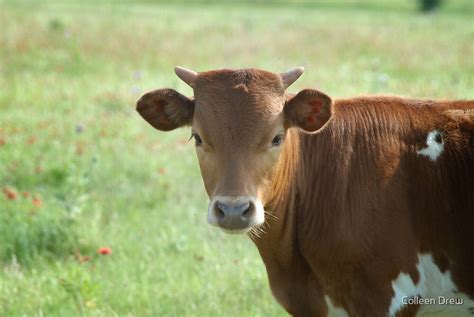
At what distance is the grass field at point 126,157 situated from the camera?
6.83 meters

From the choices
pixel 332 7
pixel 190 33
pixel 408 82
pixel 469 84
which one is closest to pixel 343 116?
pixel 469 84

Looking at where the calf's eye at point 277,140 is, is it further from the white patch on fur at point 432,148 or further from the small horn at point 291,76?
the white patch on fur at point 432,148

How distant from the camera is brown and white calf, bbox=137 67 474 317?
16.0 ft

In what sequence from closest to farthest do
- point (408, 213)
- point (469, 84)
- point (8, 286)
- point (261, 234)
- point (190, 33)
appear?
point (408, 213), point (261, 234), point (8, 286), point (469, 84), point (190, 33)

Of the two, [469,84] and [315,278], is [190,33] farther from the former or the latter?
[315,278]

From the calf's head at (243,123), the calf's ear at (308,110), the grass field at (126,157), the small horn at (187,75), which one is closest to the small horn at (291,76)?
the calf's head at (243,123)

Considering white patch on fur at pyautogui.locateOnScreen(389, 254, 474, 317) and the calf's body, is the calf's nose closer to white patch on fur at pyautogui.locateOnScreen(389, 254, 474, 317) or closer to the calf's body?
Answer: the calf's body

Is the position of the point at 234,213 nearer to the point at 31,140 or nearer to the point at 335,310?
the point at 335,310

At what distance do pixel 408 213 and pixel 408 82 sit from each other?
426 inches

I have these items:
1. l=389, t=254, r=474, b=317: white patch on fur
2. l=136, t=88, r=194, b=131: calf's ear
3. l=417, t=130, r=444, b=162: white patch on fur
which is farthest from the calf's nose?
l=417, t=130, r=444, b=162: white patch on fur

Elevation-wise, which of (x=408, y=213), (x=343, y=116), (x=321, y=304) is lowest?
(x=321, y=304)

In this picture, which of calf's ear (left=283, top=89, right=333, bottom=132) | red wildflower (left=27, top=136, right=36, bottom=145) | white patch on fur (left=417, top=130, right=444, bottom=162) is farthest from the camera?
red wildflower (left=27, top=136, right=36, bottom=145)

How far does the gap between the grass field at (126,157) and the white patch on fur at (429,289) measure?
1764 mm

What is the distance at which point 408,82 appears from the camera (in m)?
15.4
